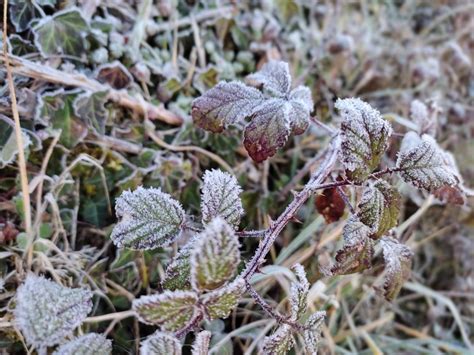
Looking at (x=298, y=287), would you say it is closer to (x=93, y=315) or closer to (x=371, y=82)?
(x=93, y=315)

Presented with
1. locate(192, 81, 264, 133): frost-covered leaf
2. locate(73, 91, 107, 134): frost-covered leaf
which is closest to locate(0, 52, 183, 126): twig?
locate(73, 91, 107, 134): frost-covered leaf

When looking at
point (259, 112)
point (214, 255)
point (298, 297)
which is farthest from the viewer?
point (259, 112)

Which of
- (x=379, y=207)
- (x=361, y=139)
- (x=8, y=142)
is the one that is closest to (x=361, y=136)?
(x=361, y=139)

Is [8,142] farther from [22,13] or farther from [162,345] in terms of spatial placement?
[162,345]

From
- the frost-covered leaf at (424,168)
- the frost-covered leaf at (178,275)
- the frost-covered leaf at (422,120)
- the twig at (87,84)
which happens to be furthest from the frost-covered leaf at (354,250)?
the twig at (87,84)

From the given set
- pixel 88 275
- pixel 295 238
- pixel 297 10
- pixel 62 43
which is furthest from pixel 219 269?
pixel 297 10

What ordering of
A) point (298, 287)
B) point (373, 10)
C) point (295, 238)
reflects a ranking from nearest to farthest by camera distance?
point (298, 287) → point (295, 238) → point (373, 10)

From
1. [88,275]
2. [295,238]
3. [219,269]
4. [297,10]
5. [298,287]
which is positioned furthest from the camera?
[297,10]
